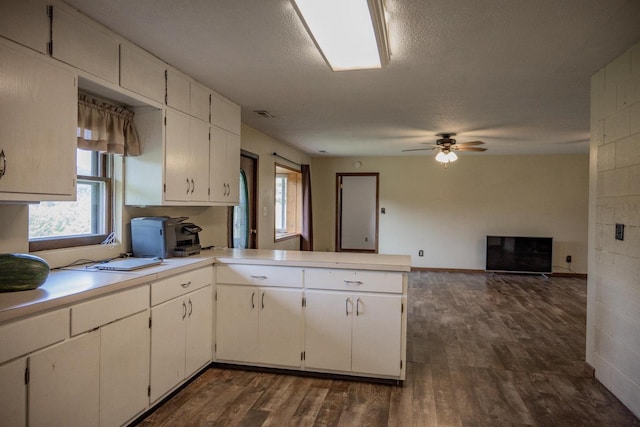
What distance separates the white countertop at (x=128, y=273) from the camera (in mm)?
1659

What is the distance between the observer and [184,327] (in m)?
2.71

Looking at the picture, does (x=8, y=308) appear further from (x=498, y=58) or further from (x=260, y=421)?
(x=498, y=58)

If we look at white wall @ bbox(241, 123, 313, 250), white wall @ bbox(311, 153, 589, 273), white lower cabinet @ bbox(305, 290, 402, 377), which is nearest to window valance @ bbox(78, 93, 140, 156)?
white lower cabinet @ bbox(305, 290, 402, 377)

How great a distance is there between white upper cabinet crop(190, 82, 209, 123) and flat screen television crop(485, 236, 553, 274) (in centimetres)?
598

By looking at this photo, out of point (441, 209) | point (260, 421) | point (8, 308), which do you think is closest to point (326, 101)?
point (260, 421)

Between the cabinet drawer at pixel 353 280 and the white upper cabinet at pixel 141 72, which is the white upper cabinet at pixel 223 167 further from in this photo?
the cabinet drawer at pixel 353 280

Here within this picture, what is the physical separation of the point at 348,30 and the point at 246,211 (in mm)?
3282

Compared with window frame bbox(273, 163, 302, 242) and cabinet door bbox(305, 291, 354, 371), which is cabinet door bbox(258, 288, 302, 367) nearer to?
cabinet door bbox(305, 291, 354, 371)

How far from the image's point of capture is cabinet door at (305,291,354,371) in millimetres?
2857

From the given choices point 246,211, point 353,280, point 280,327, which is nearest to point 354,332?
point 353,280

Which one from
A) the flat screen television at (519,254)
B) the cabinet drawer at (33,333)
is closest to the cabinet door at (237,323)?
the cabinet drawer at (33,333)

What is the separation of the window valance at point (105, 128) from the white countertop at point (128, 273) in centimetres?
80

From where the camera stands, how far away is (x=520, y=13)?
2.11 m

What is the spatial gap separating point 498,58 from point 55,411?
A: 3.19 m
